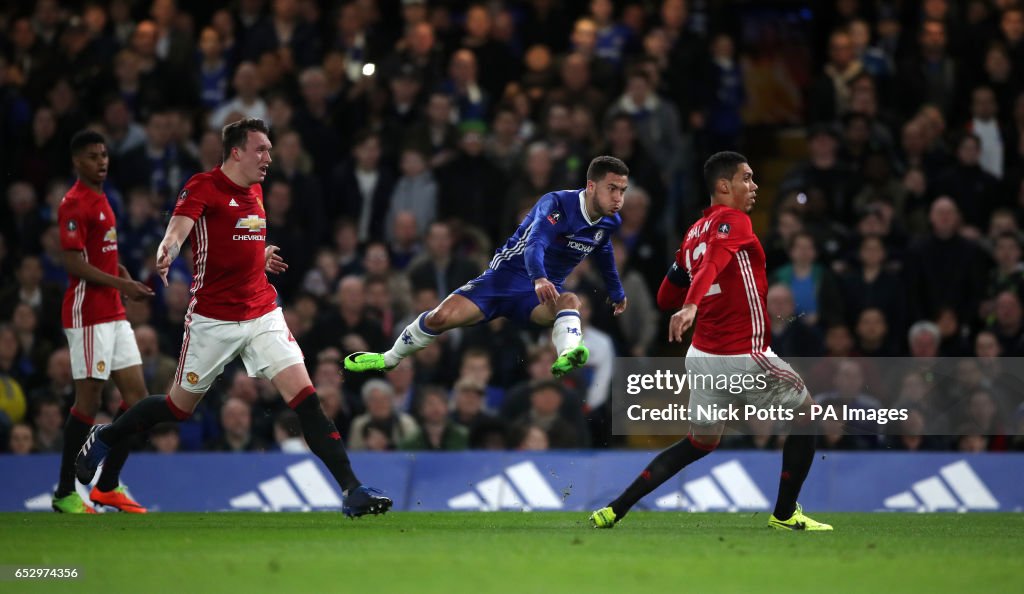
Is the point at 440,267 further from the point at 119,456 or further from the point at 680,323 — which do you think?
Answer: the point at 680,323

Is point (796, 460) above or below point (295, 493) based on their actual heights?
above

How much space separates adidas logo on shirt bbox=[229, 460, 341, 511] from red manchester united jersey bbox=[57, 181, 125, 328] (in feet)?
10.00

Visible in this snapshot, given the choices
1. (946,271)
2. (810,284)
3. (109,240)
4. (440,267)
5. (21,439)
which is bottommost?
(21,439)

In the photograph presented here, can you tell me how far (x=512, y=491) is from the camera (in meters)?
14.6

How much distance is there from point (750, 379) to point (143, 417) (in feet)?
14.7

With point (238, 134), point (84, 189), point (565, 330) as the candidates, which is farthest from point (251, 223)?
point (565, 330)

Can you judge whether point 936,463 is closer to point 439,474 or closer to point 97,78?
point 439,474

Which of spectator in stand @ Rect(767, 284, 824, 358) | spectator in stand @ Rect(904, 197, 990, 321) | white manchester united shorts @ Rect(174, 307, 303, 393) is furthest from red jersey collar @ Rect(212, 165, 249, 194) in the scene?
spectator in stand @ Rect(904, 197, 990, 321)

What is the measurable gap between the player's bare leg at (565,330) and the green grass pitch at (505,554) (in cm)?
120

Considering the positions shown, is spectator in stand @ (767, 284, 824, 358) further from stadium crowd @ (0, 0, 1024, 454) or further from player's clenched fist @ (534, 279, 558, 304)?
player's clenched fist @ (534, 279, 558, 304)

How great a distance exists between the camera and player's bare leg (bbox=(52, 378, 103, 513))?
40.1 feet

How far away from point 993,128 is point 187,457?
10183 millimetres

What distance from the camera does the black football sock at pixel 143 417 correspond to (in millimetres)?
11070

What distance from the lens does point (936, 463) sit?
1452cm
